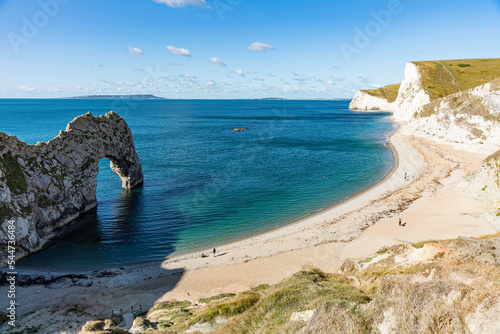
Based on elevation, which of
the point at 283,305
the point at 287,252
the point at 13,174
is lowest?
the point at 287,252

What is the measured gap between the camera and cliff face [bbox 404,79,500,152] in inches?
2432

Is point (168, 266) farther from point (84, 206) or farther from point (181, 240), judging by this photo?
point (84, 206)

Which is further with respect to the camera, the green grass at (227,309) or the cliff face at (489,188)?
the cliff face at (489,188)

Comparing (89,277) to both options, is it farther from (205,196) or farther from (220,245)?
(205,196)

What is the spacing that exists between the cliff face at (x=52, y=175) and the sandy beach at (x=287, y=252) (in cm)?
811

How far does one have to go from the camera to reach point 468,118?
68500mm

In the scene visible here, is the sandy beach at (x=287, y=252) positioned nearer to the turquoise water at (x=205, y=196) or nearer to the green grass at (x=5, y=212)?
the turquoise water at (x=205, y=196)

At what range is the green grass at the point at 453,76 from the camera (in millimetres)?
107125

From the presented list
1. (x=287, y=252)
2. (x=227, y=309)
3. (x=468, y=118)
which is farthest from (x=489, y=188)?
(x=468, y=118)

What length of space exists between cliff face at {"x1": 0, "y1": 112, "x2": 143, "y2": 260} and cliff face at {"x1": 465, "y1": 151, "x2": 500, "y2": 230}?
48.0 m

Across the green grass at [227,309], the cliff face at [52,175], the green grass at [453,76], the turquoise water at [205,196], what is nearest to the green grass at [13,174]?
the cliff face at [52,175]

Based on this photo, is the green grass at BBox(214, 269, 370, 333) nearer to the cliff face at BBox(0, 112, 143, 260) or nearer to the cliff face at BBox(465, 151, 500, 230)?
the cliff face at BBox(465, 151, 500, 230)

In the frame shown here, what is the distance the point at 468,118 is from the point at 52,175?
85.0 meters

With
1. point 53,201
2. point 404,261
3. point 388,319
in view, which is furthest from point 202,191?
point 388,319
